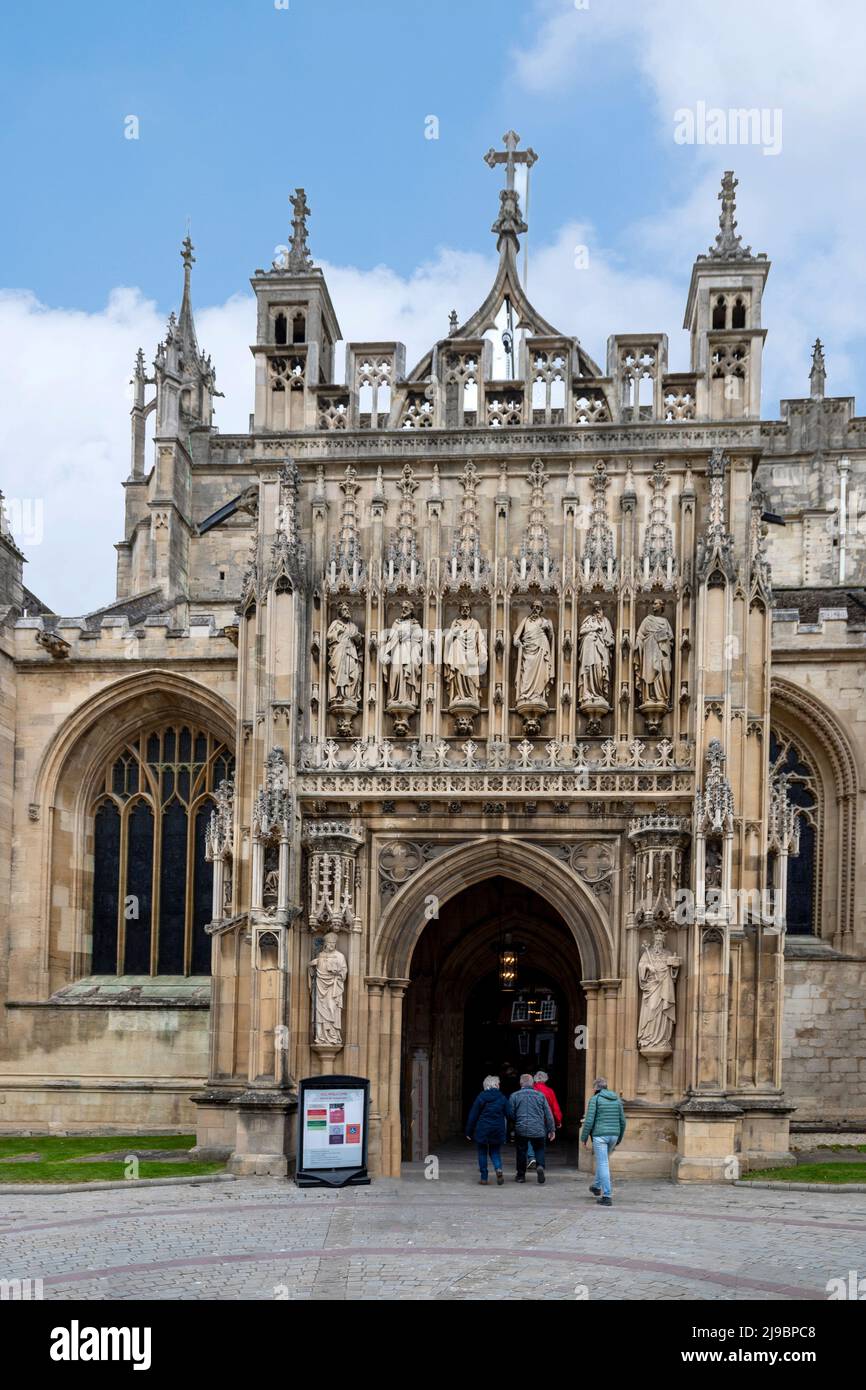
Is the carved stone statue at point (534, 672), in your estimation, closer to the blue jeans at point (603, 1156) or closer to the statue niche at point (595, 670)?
the statue niche at point (595, 670)

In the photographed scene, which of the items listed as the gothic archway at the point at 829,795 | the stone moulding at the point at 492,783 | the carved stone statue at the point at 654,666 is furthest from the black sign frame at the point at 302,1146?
the gothic archway at the point at 829,795

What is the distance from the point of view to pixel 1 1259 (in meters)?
13.5

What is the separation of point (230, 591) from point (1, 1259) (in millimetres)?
26861

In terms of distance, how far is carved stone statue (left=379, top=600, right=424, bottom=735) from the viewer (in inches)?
897

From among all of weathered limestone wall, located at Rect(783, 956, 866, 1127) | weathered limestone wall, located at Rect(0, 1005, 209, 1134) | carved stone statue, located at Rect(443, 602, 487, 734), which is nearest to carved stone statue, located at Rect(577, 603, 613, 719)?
carved stone statue, located at Rect(443, 602, 487, 734)

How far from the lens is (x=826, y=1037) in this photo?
94.2ft

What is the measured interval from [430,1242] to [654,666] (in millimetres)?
9754

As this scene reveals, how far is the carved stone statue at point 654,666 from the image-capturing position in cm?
2236

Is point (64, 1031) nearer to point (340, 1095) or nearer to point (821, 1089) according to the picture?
point (340, 1095)

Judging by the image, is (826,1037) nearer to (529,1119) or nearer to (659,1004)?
(659,1004)

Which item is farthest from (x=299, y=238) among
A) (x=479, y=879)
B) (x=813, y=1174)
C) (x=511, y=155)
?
(x=813, y=1174)

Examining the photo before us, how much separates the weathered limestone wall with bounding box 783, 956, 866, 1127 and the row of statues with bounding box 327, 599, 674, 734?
343 inches

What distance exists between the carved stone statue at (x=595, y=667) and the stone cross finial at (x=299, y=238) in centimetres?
726
